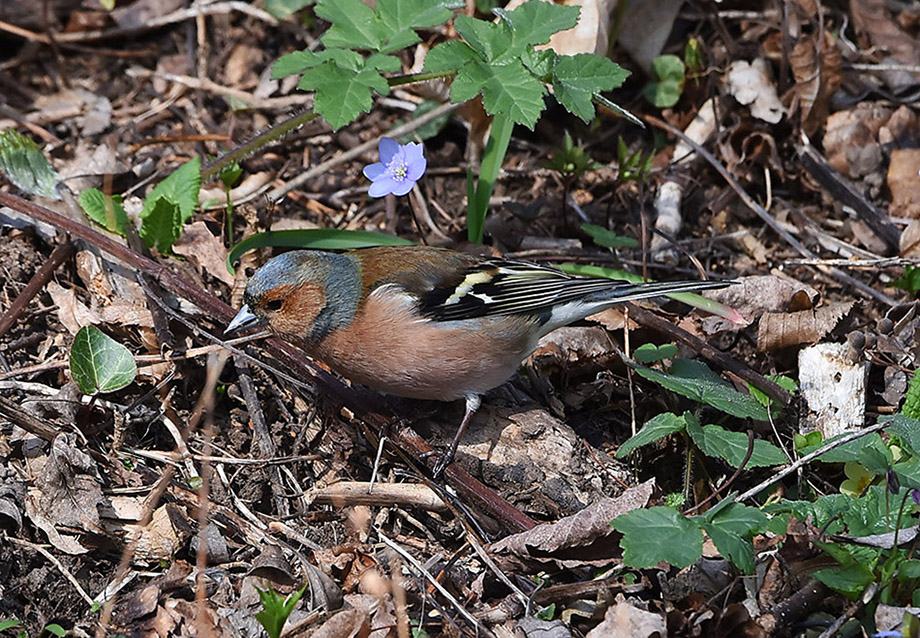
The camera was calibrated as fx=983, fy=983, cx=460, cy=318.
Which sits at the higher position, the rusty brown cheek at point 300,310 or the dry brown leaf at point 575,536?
the rusty brown cheek at point 300,310

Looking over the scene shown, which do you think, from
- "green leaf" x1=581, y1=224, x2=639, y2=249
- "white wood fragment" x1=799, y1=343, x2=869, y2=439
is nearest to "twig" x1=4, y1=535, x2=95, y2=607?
"green leaf" x1=581, y1=224, x2=639, y2=249

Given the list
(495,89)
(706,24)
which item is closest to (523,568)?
(495,89)

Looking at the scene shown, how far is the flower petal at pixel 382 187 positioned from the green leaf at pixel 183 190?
0.87m

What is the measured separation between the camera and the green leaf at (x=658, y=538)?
2793 millimetres

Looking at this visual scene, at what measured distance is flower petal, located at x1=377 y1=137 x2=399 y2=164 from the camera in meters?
4.27

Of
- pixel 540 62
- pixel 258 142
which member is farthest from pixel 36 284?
→ pixel 540 62

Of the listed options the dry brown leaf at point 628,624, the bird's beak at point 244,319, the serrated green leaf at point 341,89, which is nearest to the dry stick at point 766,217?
the serrated green leaf at point 341,89

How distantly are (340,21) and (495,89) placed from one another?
0.76 metres

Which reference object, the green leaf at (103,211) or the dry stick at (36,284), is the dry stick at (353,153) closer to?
the green leaf at (103,211)

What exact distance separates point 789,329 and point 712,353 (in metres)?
0.42

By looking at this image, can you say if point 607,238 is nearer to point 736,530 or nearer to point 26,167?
point 736,530

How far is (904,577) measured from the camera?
2.92m

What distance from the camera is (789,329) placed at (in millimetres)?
4262

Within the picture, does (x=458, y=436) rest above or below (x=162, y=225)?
below
